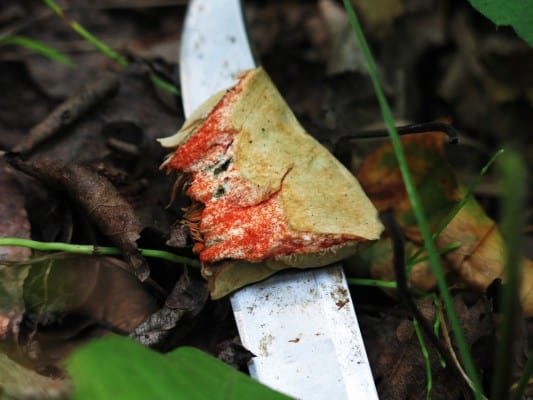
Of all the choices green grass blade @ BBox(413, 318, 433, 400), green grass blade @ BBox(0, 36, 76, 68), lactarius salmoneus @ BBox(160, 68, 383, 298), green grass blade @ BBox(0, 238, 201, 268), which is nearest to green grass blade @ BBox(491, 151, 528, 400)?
green grass blade @ BBox(413, 318, 433, 400)

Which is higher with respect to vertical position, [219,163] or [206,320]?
[219,163]

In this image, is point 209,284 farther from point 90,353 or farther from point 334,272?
point 90,353

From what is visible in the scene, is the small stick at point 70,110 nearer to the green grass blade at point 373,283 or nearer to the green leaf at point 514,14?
the green grass blade at point 373,283

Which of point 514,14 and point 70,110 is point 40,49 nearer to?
point 70,110

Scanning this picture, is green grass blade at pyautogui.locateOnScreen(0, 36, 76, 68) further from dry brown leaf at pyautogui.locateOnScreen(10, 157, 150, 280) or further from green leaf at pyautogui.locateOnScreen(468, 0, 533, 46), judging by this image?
green leaf at pyautogui.locateOnScreen(468, 0, 533, 46)

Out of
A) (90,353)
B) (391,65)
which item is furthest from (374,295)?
(391,65)

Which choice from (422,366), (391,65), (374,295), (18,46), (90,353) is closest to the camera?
(90,353)
